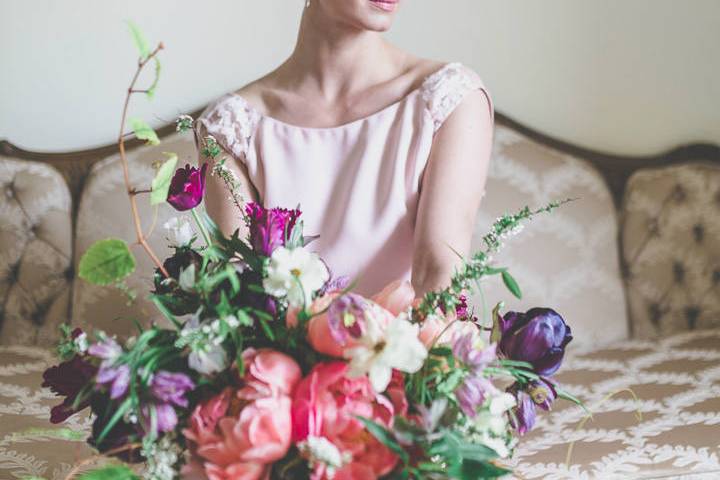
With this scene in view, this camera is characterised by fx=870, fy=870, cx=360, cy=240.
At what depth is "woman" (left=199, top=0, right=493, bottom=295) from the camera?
1.47 m

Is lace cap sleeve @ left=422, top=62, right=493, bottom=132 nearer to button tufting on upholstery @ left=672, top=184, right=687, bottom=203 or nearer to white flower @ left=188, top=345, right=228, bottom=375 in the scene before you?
white flower @ left=188, top=345, right=228, bottom=375

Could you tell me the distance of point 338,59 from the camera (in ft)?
5.02

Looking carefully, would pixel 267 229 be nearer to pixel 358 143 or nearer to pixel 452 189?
pixel 452 189

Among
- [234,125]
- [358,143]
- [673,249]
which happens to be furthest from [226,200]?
[673,249]

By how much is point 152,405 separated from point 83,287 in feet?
5.35

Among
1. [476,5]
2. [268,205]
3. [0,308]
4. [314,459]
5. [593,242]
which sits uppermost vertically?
[476,5]

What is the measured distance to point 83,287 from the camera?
2.21 meters

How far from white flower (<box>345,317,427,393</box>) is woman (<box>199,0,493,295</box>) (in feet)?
2.49

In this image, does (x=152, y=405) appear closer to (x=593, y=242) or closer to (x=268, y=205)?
(x=268, y=205)

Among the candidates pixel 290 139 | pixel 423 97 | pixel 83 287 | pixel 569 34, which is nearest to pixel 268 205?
pixel 290 139

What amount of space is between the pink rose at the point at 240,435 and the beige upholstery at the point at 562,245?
5.25 feet

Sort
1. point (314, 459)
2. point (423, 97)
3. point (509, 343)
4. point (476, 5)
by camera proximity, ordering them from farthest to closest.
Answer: point (476, 5)
point (423, 97)
point (509, 343)
point (314, 459)

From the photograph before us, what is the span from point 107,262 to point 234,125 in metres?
0.92

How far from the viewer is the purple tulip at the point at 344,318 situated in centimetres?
66
